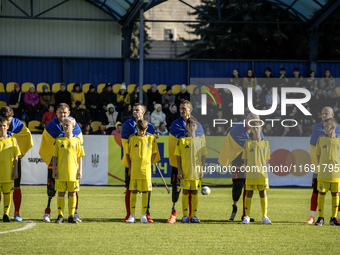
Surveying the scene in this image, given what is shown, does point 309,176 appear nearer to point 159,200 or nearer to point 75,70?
Answer: point 159,200

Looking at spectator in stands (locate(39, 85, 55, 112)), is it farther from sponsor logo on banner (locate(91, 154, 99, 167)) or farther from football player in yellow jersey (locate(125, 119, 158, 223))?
football player in yellow jersey (locate(125, 119, 158, 223))

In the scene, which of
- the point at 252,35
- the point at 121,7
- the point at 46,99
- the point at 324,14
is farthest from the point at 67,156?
the point at 252,35

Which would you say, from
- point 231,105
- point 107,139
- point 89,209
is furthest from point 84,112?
point 89,209

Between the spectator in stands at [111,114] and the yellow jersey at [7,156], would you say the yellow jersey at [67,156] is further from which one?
the spectator in stands at [111,114]

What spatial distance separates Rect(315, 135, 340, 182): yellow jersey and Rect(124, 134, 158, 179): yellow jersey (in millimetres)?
3152

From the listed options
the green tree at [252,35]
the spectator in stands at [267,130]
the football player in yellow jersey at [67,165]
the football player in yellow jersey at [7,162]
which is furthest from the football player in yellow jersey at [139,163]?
the green tree at [252,35]

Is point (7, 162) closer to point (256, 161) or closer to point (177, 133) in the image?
point (177, 133)

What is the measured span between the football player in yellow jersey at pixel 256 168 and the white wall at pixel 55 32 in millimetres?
19159

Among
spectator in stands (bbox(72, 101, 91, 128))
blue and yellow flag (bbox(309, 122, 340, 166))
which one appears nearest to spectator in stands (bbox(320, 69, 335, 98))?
spectator in stands (bbox(72, 101, 91, 128))

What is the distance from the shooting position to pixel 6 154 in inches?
423

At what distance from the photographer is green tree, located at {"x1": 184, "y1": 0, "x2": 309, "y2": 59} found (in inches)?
1394

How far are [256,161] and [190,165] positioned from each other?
4.08ft

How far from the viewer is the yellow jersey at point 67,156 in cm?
1060

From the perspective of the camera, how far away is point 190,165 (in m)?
11.1
